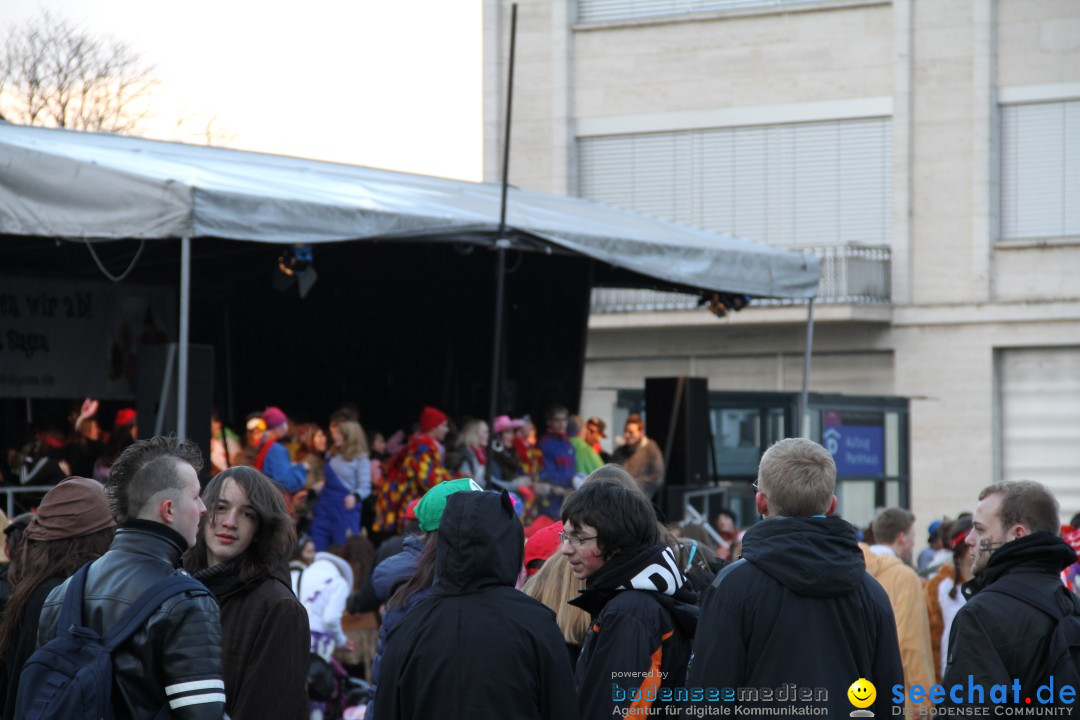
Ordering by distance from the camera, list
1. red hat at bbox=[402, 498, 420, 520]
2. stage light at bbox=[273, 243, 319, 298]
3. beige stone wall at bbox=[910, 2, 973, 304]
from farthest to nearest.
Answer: beige stone wall at bbox=[910, 2, 973, 304]
stage light at bbox=[273, 243, 319, 298]
red hat at bbox=[402, 498, 420, 520]

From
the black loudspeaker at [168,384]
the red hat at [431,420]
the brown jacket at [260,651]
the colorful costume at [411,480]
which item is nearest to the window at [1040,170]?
the red hat at [431,420]

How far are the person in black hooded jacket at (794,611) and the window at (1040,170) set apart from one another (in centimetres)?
2335

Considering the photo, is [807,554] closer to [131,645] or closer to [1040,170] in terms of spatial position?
[131,645]

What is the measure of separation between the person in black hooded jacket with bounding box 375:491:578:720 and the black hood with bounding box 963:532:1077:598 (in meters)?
1.39

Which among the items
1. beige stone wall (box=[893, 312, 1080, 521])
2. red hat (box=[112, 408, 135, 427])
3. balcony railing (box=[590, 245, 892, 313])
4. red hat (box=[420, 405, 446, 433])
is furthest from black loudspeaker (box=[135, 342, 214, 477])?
beige stone wall (box=[893, 312, 1080, 521])

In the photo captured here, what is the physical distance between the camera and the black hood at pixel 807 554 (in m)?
4.22

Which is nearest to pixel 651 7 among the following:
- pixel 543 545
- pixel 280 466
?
pixel 280 466

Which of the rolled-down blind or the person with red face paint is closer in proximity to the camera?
the person with red face paint

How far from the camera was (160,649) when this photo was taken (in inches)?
146

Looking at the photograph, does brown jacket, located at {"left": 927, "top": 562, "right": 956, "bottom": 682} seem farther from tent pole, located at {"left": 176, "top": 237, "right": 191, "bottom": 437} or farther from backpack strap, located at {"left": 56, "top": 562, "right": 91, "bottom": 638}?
backpack strap, located at {"left": 56, "top": 562, "right": 91, "bottom": 638}

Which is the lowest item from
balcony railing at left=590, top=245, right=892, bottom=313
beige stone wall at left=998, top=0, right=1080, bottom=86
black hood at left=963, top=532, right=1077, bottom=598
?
black hood at left=963, top=532, right=1077, bottom=598

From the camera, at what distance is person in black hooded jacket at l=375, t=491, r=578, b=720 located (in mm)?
3939

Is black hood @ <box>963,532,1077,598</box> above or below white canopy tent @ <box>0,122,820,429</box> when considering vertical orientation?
below

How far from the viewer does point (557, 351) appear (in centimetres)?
1706
